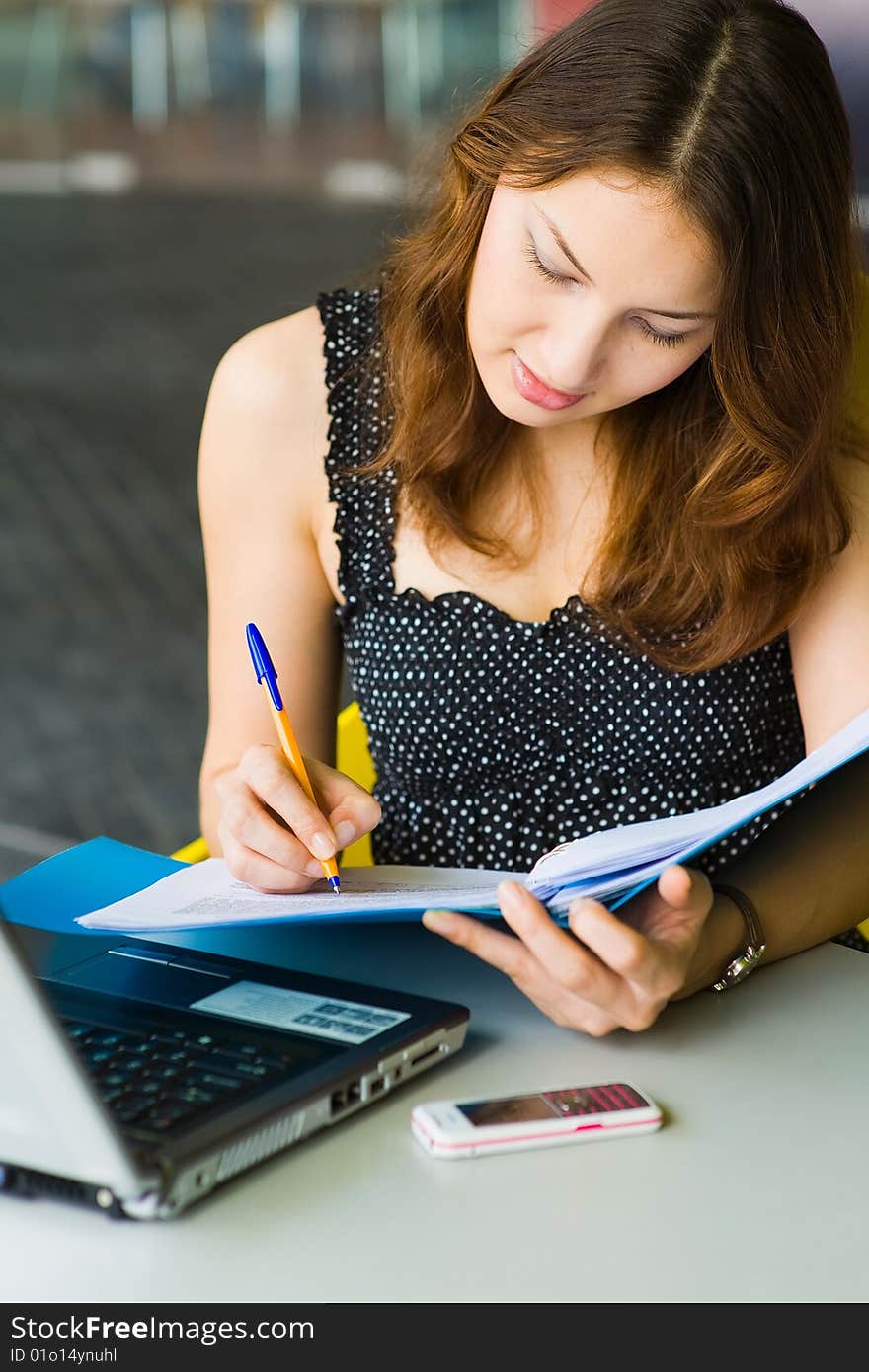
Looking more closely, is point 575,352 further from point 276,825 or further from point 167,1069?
point 167,1069

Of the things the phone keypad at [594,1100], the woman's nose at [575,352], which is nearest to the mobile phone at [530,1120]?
the phone keypad at [594,1100]

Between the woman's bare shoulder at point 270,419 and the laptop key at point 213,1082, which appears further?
the woman's bare shoulder at point 270,419

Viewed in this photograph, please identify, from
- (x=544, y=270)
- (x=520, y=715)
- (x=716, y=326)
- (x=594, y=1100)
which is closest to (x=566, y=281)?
(x=544, y=270)

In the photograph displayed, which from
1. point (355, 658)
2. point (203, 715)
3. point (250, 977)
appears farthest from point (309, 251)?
point (250, 977)

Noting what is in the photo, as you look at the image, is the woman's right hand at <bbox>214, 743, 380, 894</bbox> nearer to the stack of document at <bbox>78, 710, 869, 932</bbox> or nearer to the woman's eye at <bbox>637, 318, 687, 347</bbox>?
the stack of document at <bbox>78, 710, 869, 932</bbox>

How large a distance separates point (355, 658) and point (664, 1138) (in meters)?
0.85

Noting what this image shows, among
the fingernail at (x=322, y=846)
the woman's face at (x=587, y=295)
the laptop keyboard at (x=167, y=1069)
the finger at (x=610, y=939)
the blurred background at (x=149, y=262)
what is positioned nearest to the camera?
the laptop keyboard at (x=167, y=1069)

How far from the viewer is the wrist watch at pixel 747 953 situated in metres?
1.26

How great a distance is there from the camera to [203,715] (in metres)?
4.23

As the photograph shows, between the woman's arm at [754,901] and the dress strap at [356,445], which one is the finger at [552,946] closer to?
the woman's arm at [754,901]

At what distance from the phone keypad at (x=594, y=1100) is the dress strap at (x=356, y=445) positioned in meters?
0.80

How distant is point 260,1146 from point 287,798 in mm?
363

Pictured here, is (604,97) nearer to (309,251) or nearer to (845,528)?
(845,528)

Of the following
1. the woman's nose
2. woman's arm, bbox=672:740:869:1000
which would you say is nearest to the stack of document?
woman's arm, bbox=672:740:869:1000
